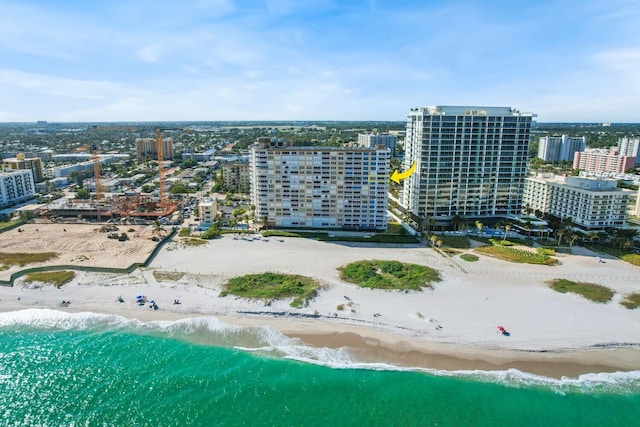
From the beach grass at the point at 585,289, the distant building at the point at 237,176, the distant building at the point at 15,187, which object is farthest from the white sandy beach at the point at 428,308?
the distant building at the point at 15,187

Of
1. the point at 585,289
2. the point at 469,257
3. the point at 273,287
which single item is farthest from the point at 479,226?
the point at 273,287

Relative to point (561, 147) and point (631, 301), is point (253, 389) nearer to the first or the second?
point (631, 301)

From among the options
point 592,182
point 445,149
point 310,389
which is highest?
point 445,149

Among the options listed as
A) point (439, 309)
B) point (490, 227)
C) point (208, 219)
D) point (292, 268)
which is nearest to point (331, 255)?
point (292, 268)

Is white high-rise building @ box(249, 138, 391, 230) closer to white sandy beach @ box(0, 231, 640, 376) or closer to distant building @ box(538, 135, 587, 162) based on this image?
white sandy beach @ box(0, 231, 640, 376)

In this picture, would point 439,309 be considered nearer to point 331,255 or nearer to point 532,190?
point 331,255
